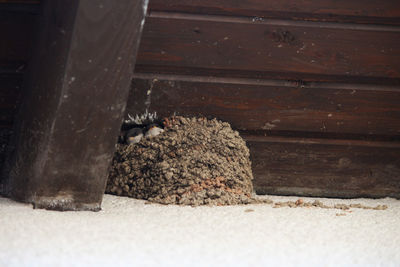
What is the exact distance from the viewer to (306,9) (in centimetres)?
202

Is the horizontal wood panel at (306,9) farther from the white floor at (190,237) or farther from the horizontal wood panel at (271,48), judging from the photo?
the white floor at (190,237)

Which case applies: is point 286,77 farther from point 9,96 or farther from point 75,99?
point 9,96

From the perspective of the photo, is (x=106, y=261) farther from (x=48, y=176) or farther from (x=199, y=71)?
(x=199, y=71)

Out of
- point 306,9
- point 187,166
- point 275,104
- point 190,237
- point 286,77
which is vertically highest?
point 306,9

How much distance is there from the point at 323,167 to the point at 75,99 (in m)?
1.15

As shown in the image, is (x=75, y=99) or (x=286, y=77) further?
(x=286, y=77)

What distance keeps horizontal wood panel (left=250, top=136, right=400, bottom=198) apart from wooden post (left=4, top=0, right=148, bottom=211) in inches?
29.3

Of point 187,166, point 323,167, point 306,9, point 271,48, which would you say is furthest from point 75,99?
point 323,167

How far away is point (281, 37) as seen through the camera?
6.70 ft

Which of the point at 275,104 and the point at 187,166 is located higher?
the point at 275,104

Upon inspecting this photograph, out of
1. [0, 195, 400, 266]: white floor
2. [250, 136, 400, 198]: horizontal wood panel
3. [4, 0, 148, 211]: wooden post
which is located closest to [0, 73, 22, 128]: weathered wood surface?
[4, 0, 148, 211]: wooden post

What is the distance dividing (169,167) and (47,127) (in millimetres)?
531

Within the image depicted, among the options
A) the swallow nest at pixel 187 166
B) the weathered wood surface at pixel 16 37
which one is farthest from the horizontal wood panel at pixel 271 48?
the weathered wood surface at pixel 16 37

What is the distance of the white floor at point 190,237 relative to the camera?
4.28 ft
